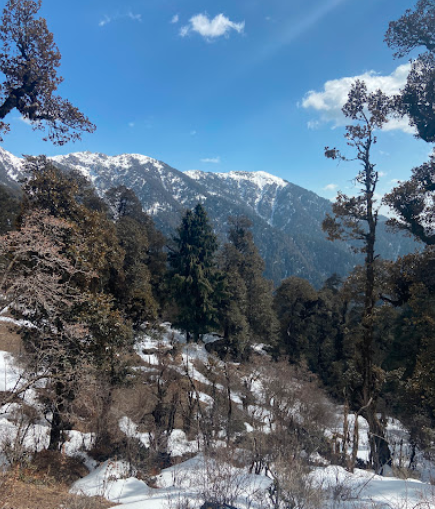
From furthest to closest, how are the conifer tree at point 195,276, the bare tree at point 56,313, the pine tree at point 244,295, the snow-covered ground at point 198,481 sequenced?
the pine tree at point 244,295, the conifer tree at point 195,276, the bare tree at point 56,313, the snow-covered ground at point 198,481

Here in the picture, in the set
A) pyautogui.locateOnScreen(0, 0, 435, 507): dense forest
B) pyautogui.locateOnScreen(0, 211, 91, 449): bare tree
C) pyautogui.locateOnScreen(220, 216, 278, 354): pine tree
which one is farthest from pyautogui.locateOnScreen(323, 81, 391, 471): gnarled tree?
pyautogui.locateOnScreen(220, 216, 278, 354): pine tree

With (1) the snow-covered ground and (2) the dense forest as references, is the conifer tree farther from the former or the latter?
(2) the dense forest

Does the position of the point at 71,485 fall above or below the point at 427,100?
below

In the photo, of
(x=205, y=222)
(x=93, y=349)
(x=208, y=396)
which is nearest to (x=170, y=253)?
(x=205, y=222)

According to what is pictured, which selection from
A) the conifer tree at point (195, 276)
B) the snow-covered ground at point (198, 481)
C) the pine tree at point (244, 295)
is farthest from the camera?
the pine tree at point (244, 295)

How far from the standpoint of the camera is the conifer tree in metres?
25.5

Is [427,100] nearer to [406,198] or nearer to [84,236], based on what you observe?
[406,198]

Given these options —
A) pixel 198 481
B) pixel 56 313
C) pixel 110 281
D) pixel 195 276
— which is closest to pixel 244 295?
pixel 195 276

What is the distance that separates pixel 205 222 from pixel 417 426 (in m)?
21.0

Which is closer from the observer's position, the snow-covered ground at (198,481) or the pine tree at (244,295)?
the snow-covered ground at (198,481)

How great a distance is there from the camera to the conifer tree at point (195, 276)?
25531 mm

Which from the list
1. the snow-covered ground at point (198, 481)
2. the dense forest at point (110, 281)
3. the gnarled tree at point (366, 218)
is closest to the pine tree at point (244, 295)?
the snow-covered ground at point (198, 481)

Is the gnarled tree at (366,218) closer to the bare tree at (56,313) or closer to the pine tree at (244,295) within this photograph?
the bare tree at (56,313)

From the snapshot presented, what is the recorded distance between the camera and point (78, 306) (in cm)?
888
